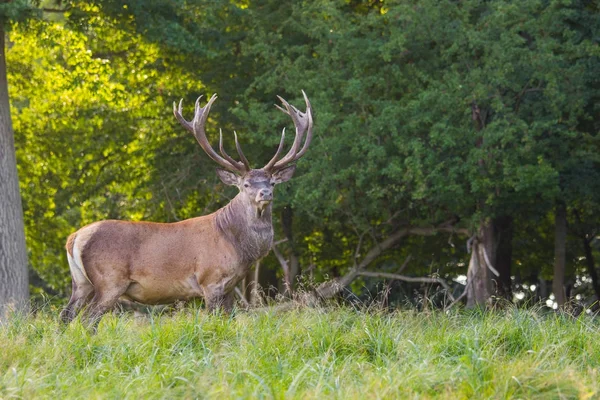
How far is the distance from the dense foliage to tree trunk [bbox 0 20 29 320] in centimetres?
133

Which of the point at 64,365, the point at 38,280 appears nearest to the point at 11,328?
the point at 64,365

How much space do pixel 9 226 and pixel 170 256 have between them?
15.6ft

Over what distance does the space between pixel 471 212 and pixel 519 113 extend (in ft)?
5.83

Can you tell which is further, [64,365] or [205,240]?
[205,240]

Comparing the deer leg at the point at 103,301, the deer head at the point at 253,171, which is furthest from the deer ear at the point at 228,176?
the deer leg at the point at 103,301

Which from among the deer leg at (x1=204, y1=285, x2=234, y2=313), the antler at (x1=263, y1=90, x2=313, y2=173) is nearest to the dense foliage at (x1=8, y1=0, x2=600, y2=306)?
the antler at (x1=263, y1=90, x2=313, y2=173)

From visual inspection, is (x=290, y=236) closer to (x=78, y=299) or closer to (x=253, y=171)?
(x=253, y=171)

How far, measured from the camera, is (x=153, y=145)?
61.8 ft

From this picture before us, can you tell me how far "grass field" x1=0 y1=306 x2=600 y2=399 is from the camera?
5875 millimetres

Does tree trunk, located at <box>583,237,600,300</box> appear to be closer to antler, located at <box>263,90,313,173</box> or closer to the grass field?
antler, located at <box>263,90,313,173</box>

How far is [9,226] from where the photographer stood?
1352cm

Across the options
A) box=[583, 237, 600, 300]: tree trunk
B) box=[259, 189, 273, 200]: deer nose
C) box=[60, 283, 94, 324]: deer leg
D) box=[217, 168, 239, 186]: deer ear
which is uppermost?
box=[217, 168, 239, 186]: deer ear

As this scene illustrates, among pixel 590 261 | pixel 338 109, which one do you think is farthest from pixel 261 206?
pixel 590 261

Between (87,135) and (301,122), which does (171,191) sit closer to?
(87,135)
